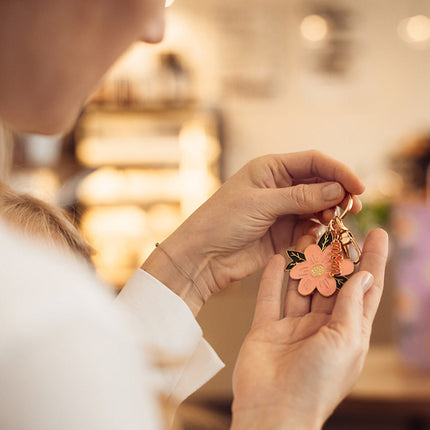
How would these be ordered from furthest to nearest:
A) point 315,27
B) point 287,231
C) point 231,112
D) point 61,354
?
point 231,112 → point 315,27 → point 287,231 → point 61,354

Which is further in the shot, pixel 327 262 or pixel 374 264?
pixel 327 262

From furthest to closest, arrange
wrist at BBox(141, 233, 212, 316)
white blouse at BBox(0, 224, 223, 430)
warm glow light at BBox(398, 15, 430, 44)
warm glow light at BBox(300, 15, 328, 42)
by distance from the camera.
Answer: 1. warm glow light at BBox(300, 15, 328, 42)
2. warm glow light at BBox(398, 15, 430, 44)
3. wrist at BBox(141, 233, 212, 316)
4. white blouse at BBox(0, 224, 223, 430)

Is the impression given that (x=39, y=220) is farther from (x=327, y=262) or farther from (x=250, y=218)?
(x=327, y=262)

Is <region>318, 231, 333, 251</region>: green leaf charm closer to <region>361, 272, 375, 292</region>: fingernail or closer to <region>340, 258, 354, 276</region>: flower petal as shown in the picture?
<region>340, 258, 354, 276</region>: flower petal

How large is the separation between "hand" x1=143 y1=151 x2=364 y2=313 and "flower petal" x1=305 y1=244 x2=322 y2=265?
0.06 m

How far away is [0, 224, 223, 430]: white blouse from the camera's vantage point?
0.44m

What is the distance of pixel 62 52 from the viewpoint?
653 millimetres

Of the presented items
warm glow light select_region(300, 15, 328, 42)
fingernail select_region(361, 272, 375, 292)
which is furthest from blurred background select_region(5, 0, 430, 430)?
fingernail select_region(361, 272, 375, 292)

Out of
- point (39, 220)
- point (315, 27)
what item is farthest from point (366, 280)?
point (315, 27)

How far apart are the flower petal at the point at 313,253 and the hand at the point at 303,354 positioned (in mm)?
92

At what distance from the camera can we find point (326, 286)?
0.98 m

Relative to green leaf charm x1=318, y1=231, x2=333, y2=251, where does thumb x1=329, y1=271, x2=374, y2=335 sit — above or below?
below

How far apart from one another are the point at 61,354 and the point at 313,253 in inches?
25.8

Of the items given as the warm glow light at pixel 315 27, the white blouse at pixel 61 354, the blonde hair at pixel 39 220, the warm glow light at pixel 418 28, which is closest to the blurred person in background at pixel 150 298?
the white blouse at pixel 61 354
